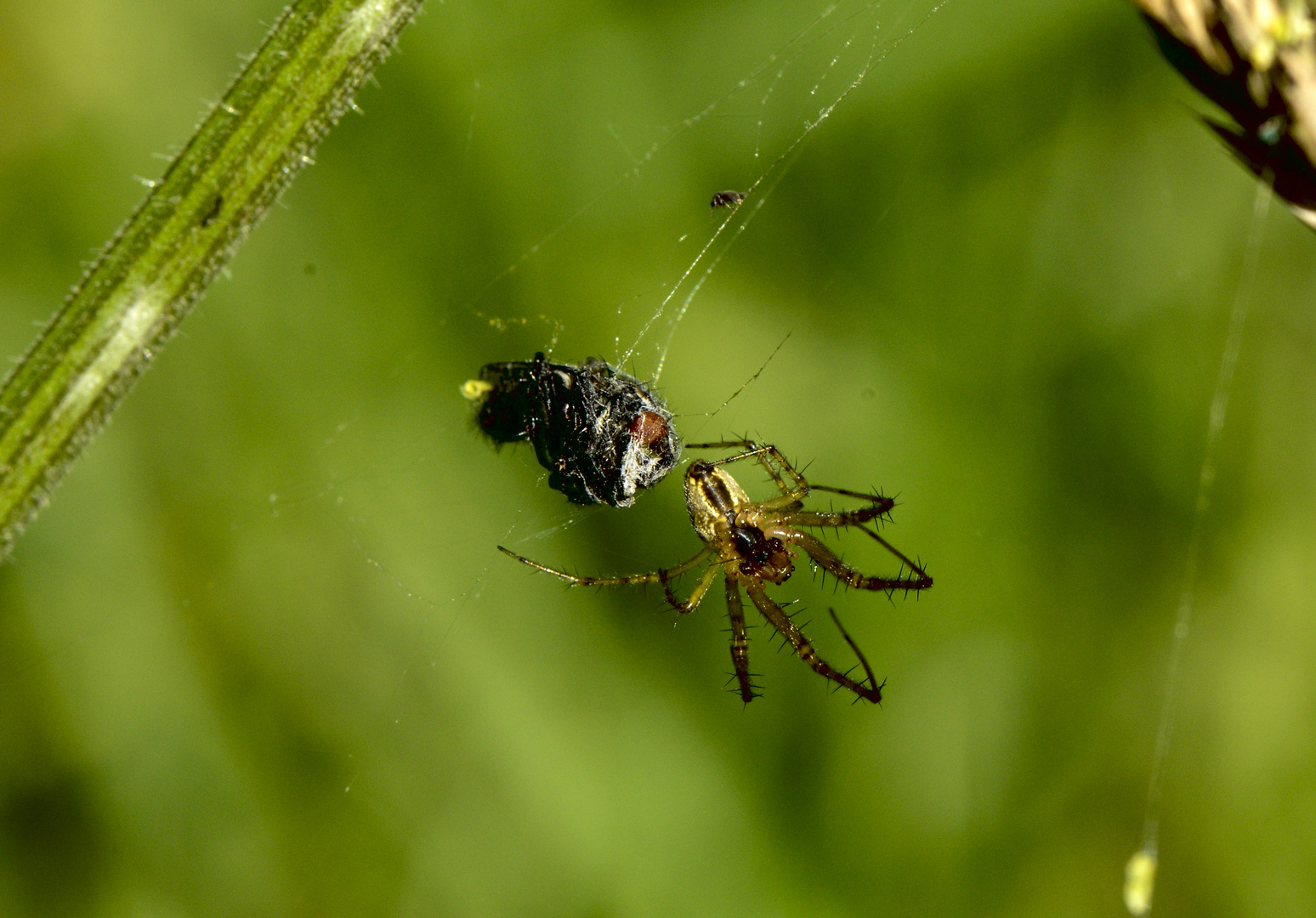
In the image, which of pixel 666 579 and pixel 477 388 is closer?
pixel 477 388

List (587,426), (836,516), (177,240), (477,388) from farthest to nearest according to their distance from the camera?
(836,516), (477,388), (587,426), (177,240)

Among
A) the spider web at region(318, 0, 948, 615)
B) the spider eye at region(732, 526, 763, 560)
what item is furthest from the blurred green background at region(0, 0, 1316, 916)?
the spider eye at region(732, 526, 763, 560)

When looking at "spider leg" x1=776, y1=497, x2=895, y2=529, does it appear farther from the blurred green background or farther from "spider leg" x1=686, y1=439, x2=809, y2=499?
the blurred green background

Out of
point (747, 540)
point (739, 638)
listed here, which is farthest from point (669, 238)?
point (739, 638)

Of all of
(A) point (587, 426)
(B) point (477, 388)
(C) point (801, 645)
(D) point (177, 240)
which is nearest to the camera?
(D) point (177, 240)

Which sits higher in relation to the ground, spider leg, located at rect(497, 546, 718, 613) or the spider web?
the spider web

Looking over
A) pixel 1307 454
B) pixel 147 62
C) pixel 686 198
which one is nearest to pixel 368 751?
pixel 686 198

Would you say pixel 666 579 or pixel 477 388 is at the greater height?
pixel 477 388

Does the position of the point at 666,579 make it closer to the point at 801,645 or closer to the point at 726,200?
the point at 801,645
